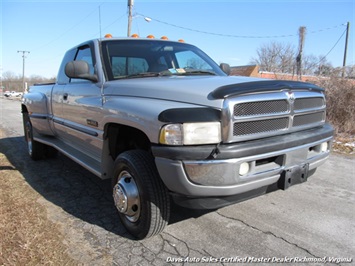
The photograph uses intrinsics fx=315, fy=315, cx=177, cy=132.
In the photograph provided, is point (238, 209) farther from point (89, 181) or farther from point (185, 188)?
point (89, 181)

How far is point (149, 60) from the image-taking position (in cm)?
377

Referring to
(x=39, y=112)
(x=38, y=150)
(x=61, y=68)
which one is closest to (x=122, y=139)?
(x=61, y=68)

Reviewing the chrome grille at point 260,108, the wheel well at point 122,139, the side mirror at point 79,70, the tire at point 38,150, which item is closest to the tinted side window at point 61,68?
the side mirror at point 79,70

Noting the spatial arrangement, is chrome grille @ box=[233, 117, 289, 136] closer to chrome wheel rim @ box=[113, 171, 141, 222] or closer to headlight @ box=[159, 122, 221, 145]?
headlight @ box=[159, 122, 221, 145]

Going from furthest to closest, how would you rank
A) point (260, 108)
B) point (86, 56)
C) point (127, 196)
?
point (86, 56), point (127, 196), point (260, 108)

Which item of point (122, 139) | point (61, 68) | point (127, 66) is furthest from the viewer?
point (61, 68)

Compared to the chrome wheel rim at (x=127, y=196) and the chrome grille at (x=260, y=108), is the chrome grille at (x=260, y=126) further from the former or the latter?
the chrome wheel rim at (x=127, y=196)

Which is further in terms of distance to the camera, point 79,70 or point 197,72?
point 197,72

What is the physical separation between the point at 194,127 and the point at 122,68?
1656mm

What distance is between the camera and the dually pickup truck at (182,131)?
7.59 ft

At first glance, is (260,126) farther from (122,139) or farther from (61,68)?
(61,68)

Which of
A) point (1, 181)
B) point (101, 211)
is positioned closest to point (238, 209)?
point (101, 211)

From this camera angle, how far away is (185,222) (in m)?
3.26

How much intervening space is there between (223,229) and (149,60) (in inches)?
82.2
